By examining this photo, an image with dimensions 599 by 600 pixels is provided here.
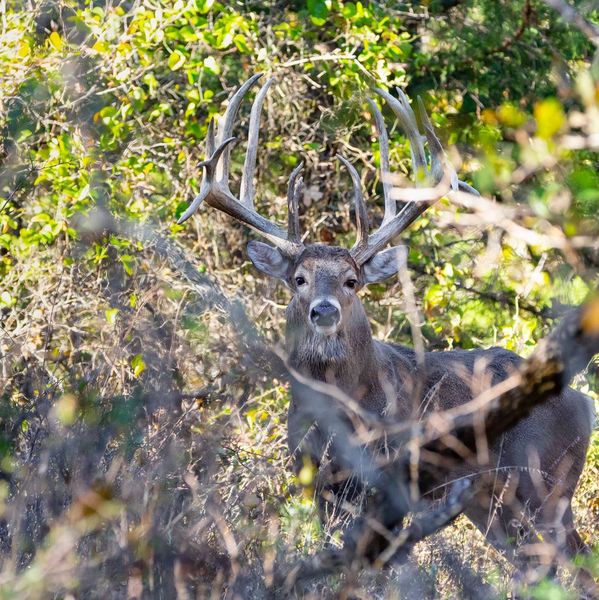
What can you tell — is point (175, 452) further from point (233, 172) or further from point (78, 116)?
point (233, 172)

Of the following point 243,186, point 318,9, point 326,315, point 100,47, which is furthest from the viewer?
point 318,9

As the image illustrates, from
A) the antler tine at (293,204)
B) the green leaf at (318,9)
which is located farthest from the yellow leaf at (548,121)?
the green leaf at (318,9)

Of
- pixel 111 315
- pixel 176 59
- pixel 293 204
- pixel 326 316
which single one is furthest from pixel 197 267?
pixel 326 316

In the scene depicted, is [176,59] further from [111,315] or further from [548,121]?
[548,121]

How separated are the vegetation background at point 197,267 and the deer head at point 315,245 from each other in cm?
47

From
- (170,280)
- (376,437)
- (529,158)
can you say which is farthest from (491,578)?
(170,280)

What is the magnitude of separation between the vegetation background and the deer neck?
2.03 feet

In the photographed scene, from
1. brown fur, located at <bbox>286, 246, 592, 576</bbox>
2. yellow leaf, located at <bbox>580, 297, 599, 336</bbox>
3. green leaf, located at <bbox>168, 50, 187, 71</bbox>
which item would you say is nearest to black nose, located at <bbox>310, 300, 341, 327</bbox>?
brown fur, located at <bbox>286, 246, 592, 576</bbox>

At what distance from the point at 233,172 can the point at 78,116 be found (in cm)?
165

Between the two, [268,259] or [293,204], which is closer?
[293,204]

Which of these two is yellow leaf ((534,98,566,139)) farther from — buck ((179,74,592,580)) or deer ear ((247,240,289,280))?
deer ear ((247,240,289,280))

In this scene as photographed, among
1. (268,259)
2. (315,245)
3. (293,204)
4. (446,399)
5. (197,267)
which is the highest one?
(293,204)

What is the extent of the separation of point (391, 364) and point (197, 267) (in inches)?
104

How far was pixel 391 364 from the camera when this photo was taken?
7.24m
